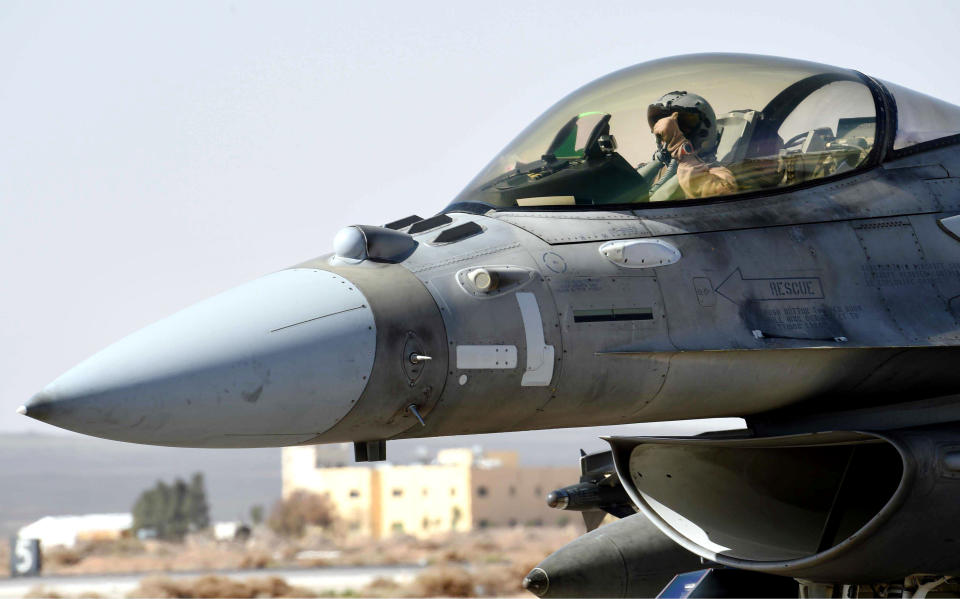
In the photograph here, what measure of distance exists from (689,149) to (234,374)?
2.49 metres

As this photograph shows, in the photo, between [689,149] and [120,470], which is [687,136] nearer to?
[689,149]

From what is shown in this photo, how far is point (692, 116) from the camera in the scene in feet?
19.2

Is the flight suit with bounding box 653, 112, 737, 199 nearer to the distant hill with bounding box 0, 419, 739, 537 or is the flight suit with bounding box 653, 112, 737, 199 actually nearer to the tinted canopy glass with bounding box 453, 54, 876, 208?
the tinted canopy glass with bounding box 453, 54, 876, 208

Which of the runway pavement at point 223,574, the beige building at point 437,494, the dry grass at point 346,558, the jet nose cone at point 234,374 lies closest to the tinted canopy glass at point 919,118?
the jet nose cone at point 234,374

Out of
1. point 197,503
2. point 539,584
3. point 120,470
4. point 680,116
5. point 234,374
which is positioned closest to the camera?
point 234,374

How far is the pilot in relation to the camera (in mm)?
5695

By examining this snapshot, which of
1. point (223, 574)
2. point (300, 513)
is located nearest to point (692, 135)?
point (223, 574)

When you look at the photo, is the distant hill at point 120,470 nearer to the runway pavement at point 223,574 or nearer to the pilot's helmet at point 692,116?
the runway pavement at point 223,574

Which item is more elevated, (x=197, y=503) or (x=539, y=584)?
(x=539, y=584)

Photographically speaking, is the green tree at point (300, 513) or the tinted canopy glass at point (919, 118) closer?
the tinted canopy glass at point (919, 118)

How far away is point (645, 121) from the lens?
Result: 5.87 meters

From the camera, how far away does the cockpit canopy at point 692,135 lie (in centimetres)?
568

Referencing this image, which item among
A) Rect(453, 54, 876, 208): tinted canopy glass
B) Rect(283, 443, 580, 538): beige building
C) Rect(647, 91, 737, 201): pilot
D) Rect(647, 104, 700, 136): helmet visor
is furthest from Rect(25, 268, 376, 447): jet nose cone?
Rect(283, 443, 580, 538): beige building

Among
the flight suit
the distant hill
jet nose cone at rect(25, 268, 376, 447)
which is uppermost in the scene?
the flight suit
